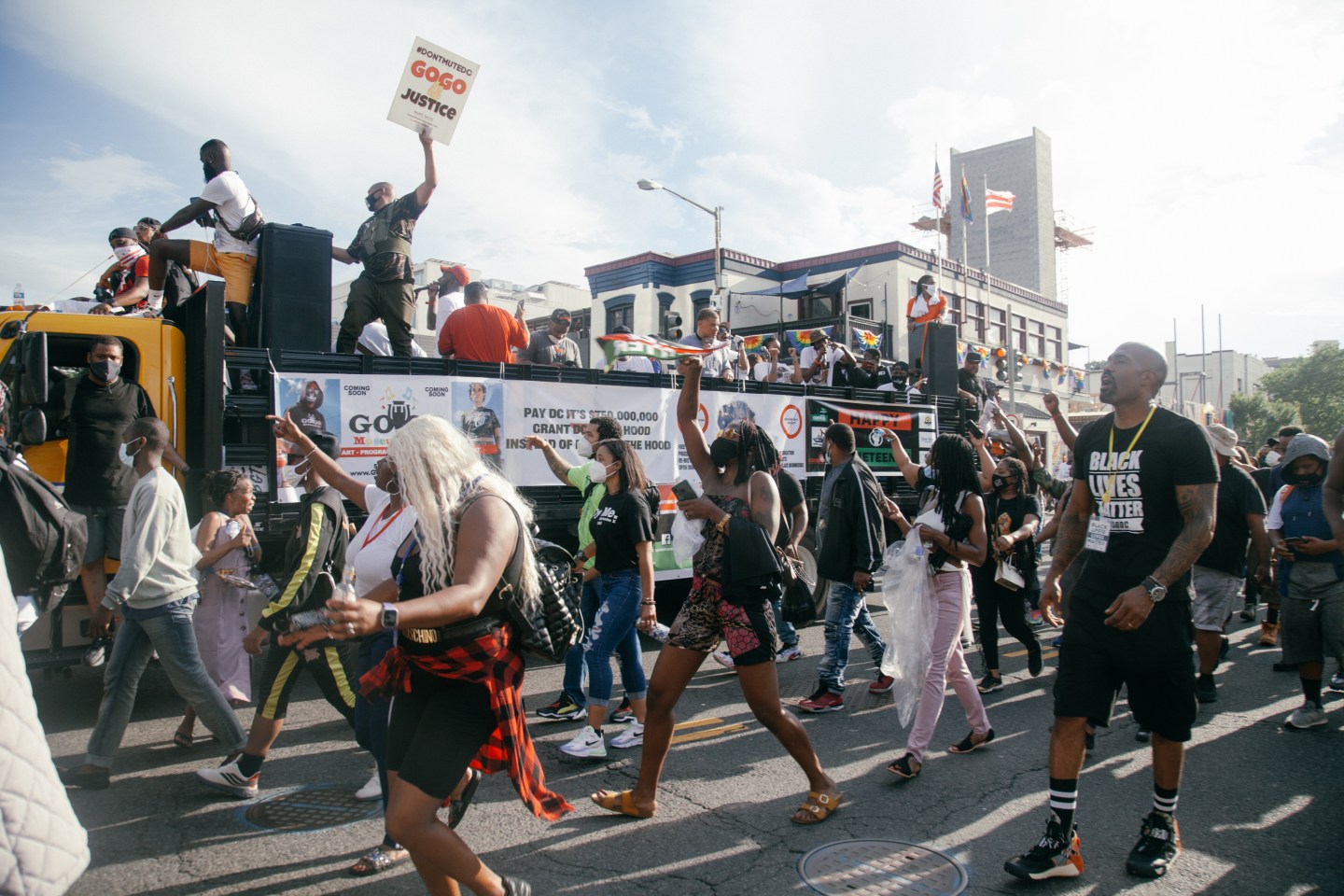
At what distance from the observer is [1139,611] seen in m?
3.52

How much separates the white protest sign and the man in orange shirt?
149 cm

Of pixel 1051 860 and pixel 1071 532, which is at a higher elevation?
pixel 1071 532

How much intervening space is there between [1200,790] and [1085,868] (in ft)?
4.60

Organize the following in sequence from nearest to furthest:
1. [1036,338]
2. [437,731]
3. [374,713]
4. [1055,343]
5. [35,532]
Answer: [437,731]
[374,713]
[35,532]
[1036,338]
[1055,343]

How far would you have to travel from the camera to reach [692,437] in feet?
14.8

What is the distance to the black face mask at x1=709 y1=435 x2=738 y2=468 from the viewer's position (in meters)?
4.38

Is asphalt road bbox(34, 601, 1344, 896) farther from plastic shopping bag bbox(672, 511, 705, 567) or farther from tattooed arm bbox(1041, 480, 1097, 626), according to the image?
plastic shopping bag bbox(672, 511, 705, 567)

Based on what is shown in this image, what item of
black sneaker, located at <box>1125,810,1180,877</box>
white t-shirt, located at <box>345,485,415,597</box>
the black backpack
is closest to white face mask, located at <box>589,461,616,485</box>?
white t-shirt, located at <box>345,485,415,597</box>

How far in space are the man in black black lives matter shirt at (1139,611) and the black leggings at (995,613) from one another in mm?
2940

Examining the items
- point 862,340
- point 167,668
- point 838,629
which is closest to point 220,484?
point 167,668

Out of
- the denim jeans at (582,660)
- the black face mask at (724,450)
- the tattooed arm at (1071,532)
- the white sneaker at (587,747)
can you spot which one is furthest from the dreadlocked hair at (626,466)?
the tattooed arm at (1071,532)

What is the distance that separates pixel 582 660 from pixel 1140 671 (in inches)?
134

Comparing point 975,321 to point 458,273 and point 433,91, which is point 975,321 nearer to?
point 458,273

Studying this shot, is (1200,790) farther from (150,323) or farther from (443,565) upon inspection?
(150,323)
